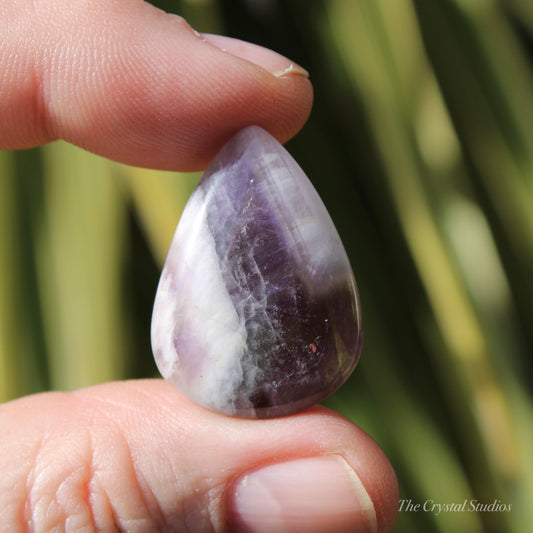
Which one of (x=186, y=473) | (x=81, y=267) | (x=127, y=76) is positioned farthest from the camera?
(x=81, y=267)

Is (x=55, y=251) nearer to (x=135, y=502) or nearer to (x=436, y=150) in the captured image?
(x=135, y=502)

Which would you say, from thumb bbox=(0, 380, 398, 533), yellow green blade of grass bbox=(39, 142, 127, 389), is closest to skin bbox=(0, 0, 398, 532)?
thumb bbox=(0, 380, 398, 533)

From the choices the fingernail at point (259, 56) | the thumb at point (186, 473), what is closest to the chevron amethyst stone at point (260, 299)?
the thumb at point (186, 473)

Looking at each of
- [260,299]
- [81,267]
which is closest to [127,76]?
[260,299]

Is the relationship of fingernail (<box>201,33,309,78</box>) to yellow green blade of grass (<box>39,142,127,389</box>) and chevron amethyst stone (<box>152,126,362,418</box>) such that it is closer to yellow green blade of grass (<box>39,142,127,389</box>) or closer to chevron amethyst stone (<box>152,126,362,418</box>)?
chevron amethyst stone (<box>152,126,362,418</box>)

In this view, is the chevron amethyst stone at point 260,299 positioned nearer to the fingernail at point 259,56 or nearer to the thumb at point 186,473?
the thumb at point 186,473

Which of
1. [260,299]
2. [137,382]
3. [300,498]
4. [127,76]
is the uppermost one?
[127,76]

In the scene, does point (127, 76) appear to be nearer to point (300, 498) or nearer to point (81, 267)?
point (81, 267)
